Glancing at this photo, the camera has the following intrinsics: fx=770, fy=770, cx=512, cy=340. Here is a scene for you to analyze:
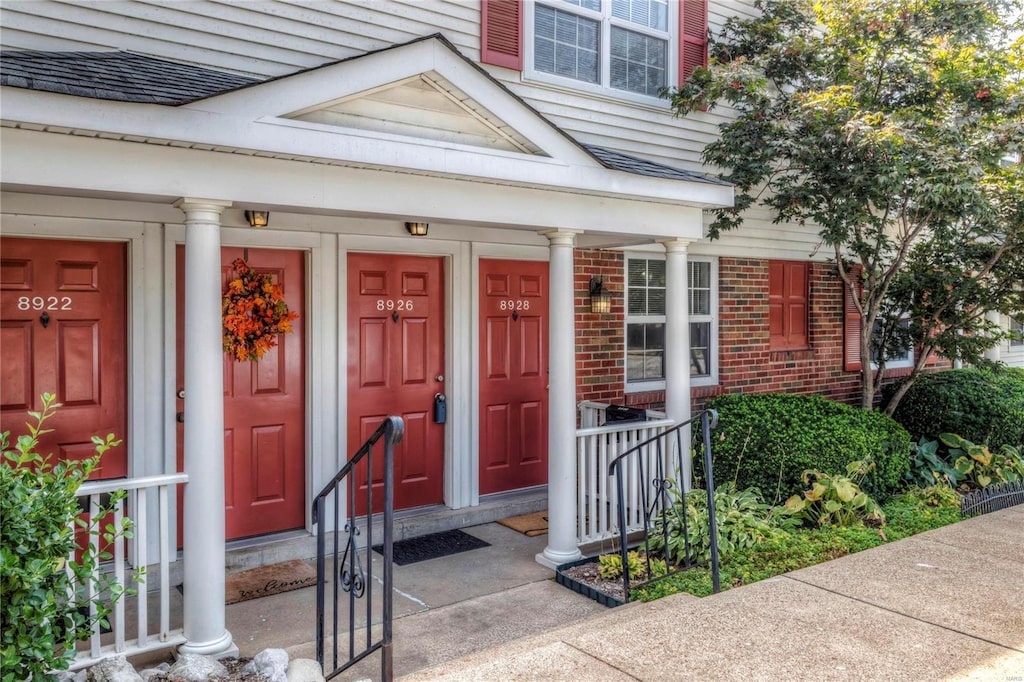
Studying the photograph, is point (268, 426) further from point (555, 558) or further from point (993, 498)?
point (993, 498)

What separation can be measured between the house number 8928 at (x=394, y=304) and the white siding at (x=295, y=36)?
170 centimetres

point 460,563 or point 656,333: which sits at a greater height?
point 656,333

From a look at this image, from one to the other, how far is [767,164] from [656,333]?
1.79 metres

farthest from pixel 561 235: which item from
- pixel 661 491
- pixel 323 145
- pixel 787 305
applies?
pixel 787 305

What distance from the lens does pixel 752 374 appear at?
7766 mm

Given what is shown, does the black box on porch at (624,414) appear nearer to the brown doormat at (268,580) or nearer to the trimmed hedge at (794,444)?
the trimmed hedge at (794,444)

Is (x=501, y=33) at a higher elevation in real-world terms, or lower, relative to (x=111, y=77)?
higher

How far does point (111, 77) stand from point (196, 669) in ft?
9.04

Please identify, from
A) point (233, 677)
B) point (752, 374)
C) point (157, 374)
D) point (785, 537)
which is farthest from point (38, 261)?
point (752, 374)

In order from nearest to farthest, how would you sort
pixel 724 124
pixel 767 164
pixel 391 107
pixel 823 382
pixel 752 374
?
1. pixel 391 107
2. pixel 767 164
3. pixel 724 124
4. pixel 752 374
5. pixel 823 382

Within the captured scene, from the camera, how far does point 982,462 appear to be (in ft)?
23.2

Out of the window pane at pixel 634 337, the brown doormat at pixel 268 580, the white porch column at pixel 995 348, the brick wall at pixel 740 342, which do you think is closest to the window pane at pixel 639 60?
the brick wall at pixel 740 342

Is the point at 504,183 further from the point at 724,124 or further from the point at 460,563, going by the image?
the point at 724,124

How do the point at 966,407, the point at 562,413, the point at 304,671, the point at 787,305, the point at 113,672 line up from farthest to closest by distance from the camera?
the point at 787,305 → the point at 966,407 → the point at 562,413 → the point at 304,671 → the point at 113,672
